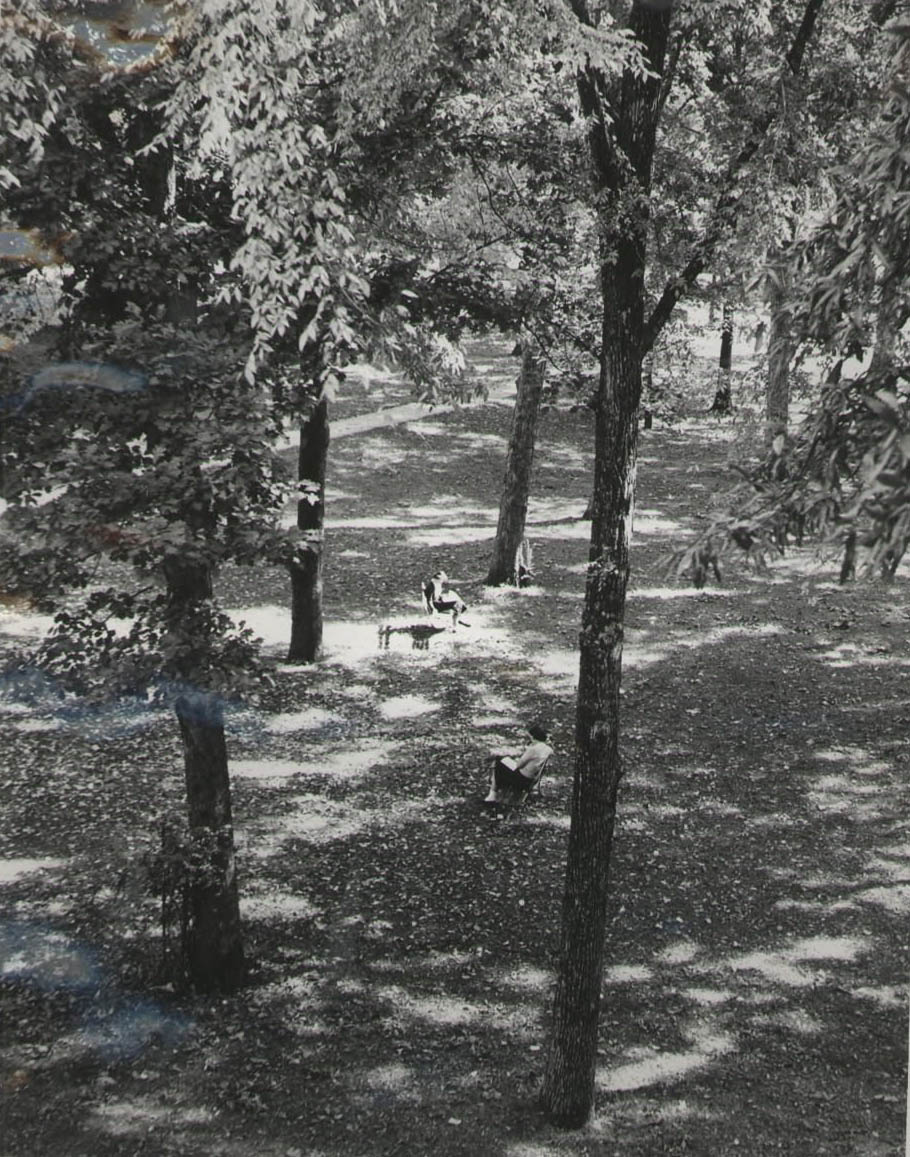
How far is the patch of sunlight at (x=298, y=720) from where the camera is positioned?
14133mm

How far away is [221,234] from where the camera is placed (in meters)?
7.82

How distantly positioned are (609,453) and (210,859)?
4899 millimetres

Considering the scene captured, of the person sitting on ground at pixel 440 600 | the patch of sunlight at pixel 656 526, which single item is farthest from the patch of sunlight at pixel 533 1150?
the patch of sunlight at pixel 656 526

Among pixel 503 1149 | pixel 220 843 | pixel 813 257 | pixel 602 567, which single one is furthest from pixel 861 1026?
pixel 813 257

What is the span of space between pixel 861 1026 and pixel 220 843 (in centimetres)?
574

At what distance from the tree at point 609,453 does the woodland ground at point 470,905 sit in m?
1.17

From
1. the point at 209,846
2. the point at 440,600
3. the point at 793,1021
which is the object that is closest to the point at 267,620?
the point at 440,600

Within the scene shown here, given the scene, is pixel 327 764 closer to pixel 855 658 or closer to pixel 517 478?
pixel 517 478

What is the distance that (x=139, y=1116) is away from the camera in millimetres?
7879

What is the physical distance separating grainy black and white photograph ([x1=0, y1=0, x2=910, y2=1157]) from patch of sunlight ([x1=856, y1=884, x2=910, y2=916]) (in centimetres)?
5

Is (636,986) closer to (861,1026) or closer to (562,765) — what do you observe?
(861,1026)

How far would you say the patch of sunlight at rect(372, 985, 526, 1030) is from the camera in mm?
9062

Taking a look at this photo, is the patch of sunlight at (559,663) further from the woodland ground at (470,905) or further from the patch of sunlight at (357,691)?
the patch of sunlight at (357,691)

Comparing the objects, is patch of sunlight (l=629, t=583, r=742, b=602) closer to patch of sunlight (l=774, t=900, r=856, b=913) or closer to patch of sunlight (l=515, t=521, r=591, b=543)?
patch of sunlight (l=515, t=521, r=591, b=543)
